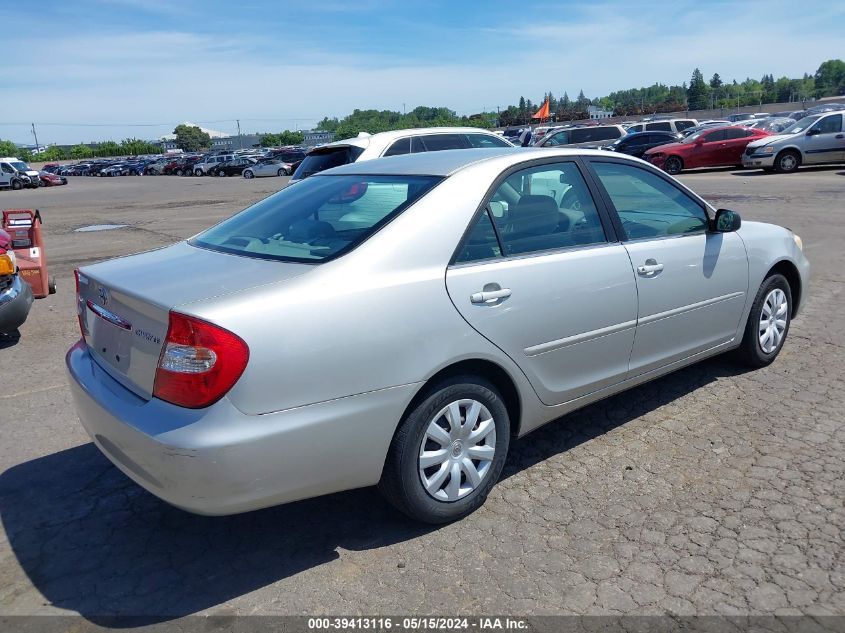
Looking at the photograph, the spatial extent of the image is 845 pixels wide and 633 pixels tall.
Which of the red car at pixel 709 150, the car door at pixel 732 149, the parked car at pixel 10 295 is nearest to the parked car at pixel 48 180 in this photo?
the red car at pixel 709 150

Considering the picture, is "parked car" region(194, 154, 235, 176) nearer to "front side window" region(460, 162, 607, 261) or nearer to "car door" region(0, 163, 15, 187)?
"car door" region(0, 163, 15, 187)

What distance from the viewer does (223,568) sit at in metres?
3.22

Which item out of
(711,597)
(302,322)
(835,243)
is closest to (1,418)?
(302,322)

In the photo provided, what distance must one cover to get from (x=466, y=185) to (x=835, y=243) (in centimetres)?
855

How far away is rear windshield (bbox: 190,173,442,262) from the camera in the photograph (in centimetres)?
345

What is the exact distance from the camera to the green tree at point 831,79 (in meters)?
101

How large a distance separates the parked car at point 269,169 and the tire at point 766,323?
39.8 meters

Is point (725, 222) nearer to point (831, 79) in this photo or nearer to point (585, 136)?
point (585, 136)

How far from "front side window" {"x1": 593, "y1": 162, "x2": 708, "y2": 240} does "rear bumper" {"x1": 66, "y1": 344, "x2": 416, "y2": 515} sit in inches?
75.9

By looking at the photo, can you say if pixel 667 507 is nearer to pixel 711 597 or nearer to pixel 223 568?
pixel 711 597

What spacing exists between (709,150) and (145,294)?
2485 centimetres

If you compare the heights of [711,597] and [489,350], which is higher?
[489,350]

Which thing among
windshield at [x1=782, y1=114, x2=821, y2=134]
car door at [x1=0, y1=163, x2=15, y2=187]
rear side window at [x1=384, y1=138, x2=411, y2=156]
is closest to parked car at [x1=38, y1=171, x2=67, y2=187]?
car door at [x1=0, y1=163, x2=15, y2=187]

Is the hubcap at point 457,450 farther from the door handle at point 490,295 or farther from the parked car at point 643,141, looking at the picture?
the parked car at point 643,141
